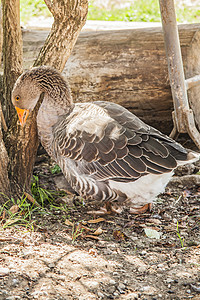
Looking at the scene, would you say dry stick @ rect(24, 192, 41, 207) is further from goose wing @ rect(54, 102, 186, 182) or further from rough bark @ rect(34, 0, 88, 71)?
rough bark @ rect(34, 0, 88, 71)

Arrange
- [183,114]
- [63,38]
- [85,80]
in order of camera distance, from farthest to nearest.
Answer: [85,80] → [183,114] → [63,38]

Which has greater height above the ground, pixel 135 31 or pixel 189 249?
pixel 135 31

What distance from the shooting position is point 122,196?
4074 mm

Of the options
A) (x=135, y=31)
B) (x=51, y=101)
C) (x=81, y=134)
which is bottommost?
(x=81, y=134)

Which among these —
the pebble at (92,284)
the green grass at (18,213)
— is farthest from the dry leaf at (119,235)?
the pebble at (92,284)

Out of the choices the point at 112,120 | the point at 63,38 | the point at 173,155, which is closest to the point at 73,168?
the point at 112,120

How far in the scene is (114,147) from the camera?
3.88m

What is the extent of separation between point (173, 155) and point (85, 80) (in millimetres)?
2030

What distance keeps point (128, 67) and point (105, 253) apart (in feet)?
9.24

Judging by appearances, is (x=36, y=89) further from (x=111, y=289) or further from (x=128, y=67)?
(x=111, y=289)

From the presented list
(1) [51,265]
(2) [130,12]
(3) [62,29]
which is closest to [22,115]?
(3) [62,29]

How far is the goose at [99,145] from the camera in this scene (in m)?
3.87

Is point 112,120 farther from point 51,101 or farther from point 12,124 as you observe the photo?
point 12,124

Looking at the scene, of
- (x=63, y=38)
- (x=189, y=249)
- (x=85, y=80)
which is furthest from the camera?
(x=85, y=80)
